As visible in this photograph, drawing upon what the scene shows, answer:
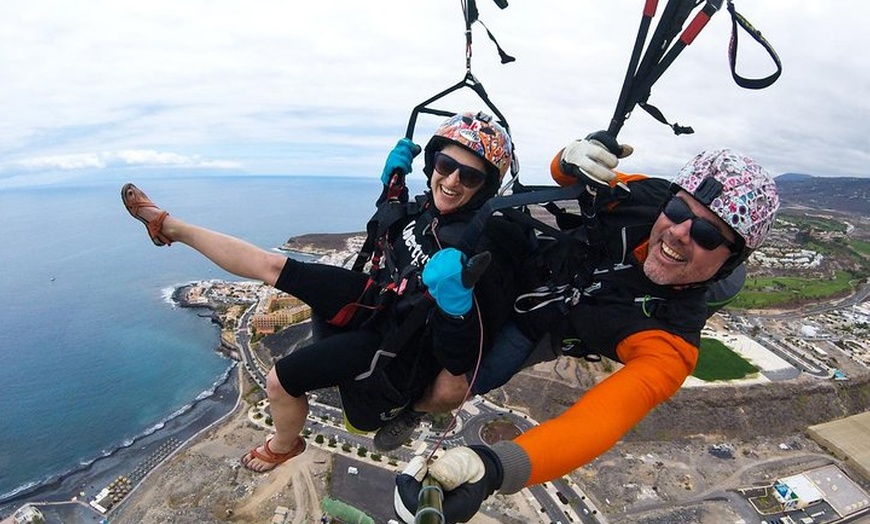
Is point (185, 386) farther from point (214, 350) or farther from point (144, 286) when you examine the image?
point (144, 286)

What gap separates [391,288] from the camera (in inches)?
131

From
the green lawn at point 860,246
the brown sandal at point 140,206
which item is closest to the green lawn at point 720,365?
the brown sandal at point 140,206

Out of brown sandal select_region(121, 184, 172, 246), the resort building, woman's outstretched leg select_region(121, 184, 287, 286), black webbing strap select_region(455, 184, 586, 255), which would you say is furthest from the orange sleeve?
the resort building

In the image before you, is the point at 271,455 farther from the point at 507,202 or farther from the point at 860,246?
the point at 860,246

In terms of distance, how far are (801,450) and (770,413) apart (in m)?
2.42

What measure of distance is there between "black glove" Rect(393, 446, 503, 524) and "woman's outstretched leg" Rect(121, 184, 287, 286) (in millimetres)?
1860

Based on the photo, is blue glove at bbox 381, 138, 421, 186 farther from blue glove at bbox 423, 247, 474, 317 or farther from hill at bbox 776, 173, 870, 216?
hill at bbox 776, 173, 870, 216

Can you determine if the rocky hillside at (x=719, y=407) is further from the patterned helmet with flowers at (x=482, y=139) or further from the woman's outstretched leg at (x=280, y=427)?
the patterned helmet with flowers at (x=482, y=139)

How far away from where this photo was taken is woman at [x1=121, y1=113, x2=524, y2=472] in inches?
123

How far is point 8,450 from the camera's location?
84.9ft

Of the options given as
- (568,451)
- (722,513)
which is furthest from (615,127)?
(722,513)

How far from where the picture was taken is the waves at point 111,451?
72.2ft

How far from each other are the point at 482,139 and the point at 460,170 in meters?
0.28

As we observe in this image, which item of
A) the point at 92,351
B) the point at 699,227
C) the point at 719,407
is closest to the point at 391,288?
the point at 699,227
